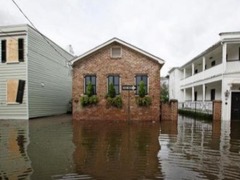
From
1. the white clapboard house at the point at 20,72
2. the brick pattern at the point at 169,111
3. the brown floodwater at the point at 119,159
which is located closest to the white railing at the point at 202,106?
the brick pattern at the point at 169,111

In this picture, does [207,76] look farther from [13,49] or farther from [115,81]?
[13,49]

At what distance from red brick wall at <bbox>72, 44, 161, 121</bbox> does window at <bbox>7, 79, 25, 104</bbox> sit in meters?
3.82

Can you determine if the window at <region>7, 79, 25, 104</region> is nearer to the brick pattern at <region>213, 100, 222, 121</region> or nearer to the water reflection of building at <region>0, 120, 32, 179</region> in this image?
the water reflection of building at <region>0, 120, 32, 179</region>

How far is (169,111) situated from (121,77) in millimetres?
4069

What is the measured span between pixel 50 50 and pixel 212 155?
17504 mm

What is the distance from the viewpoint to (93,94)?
17.2m

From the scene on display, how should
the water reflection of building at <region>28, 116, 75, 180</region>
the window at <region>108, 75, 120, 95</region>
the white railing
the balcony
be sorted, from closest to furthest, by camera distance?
the water reflection of building at <region>28, 116, 75, 180</region> < the window at <region>108, 75, 120, 95</region> < the balcony < the white railing

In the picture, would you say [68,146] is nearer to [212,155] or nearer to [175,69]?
[212,155]

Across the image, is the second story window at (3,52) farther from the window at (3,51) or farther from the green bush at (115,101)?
the green bush at (115,101)

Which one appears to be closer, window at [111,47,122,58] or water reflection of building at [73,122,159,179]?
water reflection of building at [73,122,159,179]

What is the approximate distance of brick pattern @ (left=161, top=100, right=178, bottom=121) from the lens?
16.9 meters

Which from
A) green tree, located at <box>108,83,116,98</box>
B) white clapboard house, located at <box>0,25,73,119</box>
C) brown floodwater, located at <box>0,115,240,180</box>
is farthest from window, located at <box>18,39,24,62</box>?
brown floodwater, located at <box>0,115,240,180</box>

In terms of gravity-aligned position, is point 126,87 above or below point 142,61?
below

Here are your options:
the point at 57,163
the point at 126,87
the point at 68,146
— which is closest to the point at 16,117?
the point at 126,87
